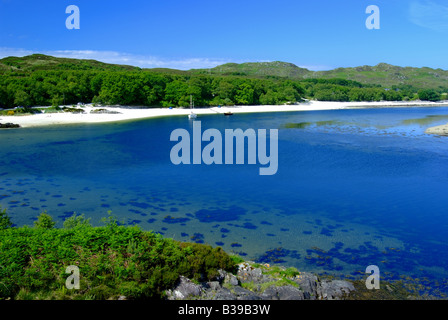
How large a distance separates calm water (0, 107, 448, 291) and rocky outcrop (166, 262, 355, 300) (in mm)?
2247

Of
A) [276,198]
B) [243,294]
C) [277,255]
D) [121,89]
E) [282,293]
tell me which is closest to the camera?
[243,294]

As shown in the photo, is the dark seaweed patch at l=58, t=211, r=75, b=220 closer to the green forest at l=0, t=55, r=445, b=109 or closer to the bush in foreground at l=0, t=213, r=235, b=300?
the bush in foreground at l=0, t=213, r=235, b=300

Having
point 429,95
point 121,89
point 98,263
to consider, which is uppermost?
point 429,95

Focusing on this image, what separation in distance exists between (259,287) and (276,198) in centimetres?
1223

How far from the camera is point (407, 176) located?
93.0 feet

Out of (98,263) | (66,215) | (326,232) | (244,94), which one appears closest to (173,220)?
(66,215)

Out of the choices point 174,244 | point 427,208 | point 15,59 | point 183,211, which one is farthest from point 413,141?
point 15,59

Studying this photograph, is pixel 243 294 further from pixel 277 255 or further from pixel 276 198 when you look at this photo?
pixel 276 198

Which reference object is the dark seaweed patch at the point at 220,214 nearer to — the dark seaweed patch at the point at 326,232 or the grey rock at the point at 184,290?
the dark seaweed patch at the point at 326,232

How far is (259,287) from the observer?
35.3 ft

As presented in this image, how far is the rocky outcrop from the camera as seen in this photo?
378 inches
